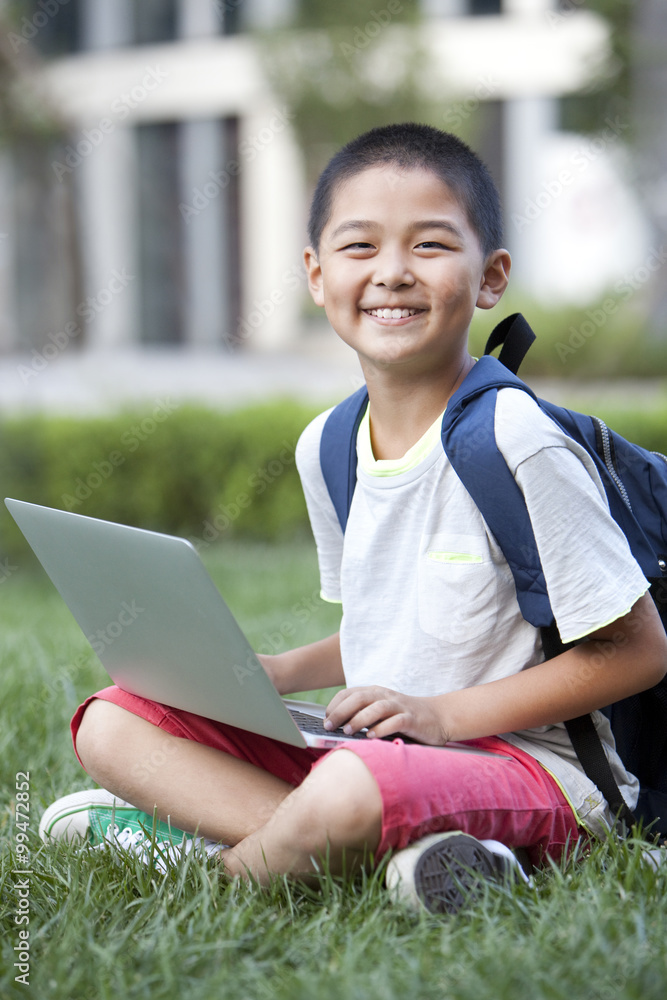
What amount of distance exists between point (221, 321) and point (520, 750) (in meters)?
12.0

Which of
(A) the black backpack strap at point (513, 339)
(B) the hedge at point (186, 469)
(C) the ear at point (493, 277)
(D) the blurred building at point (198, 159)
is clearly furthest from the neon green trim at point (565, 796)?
(D) the blurred building at point (198, 159)

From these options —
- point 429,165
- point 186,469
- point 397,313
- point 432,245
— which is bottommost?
point 186,469

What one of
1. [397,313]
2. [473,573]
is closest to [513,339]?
[397,313]

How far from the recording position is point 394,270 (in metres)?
1.67

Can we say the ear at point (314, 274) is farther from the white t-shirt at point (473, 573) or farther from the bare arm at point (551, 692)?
the bare arm at point (551, 692)

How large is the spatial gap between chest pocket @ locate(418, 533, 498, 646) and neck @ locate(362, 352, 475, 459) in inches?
8.3

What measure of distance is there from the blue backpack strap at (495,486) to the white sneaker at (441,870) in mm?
336

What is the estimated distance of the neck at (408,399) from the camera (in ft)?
5.79

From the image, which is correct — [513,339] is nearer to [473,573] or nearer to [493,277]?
[493,277]

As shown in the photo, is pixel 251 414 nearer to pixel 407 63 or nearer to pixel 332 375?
pixel 332 375

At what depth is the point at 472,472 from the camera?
155 centimetres

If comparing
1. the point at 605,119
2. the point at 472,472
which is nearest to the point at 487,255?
the point at 472,472

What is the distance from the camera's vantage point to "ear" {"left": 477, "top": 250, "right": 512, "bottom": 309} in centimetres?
178

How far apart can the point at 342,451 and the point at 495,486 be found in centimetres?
40
